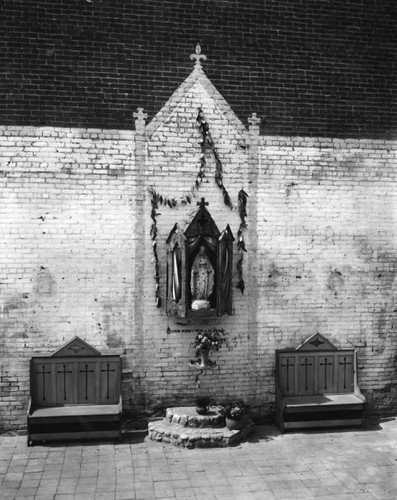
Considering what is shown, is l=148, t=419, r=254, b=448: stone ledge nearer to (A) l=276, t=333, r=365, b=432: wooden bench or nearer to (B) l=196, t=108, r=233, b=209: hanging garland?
(A) l=276, t=333, r=365, b=432: wooden bench

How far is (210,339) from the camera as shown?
23.6 feet

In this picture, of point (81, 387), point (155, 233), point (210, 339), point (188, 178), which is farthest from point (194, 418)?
point (188, 178)

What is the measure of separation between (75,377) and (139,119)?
3.69 m

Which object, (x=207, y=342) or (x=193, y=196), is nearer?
(x=207, y=342)

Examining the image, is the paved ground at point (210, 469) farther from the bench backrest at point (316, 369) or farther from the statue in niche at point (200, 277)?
the statue in niche at point (200, 277)

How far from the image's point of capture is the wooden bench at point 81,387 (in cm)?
681

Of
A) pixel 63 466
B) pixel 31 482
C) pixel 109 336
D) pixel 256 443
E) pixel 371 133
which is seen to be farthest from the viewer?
pixel 371 133

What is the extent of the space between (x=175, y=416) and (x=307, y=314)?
2403 millimetres

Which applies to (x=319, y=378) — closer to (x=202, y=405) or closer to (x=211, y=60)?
(x=202, y=405)

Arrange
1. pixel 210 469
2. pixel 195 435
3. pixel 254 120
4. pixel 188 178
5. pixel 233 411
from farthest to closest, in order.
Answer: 1. pixel 254 120
2. pixel 188 178
3. pixel 233 411
4. pixel 195 435
5. pixel 210 469

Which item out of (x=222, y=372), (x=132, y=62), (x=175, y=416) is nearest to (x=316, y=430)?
(x=222, y=372)

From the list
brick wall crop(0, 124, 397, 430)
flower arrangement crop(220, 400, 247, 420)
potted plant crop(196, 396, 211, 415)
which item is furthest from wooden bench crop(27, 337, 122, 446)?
flower arrangement crop(220, 400, 247, 420)

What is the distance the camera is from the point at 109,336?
7.29m

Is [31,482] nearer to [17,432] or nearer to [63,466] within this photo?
[63,466]
